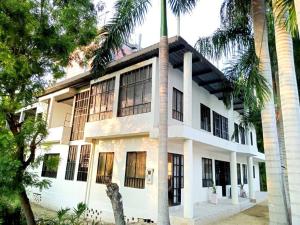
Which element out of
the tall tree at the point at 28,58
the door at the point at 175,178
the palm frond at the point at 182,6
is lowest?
the door at the point at 175,178

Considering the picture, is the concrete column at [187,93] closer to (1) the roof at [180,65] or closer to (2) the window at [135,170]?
(1) the roof at [180,65]

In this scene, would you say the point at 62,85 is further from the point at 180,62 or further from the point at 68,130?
the point at 180,62

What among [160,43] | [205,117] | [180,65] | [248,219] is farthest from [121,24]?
[248,219]

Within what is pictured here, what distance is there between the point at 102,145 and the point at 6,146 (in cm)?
707

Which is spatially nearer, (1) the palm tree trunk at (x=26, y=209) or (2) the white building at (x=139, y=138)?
(1) the palm tree trunk at (x=26, y=209)

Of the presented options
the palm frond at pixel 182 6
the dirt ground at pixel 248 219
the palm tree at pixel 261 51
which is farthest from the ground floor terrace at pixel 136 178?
the palm frond at pixel 182 6

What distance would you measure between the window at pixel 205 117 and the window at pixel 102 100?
235 inches

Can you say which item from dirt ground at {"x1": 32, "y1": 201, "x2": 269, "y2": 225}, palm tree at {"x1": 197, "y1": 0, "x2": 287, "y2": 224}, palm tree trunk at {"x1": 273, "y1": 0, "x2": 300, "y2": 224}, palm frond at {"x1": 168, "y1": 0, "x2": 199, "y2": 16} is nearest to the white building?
dirt ground at {"x1": 32, "y1": 201, "x2": 269, "y2": 225}

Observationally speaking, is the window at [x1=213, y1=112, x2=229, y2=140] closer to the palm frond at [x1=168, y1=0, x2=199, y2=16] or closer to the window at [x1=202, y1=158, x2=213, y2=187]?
the window at [x1=202, y1=158, x2=213, y2=187]

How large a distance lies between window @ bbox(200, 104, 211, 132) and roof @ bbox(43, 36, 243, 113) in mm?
1349

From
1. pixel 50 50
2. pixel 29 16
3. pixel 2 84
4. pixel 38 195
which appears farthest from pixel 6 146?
pixel 38 195

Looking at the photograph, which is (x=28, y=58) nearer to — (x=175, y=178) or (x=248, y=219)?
(x=175, y=178)

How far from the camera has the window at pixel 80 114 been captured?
1608 cm

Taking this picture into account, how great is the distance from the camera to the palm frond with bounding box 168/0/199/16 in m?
8.59
